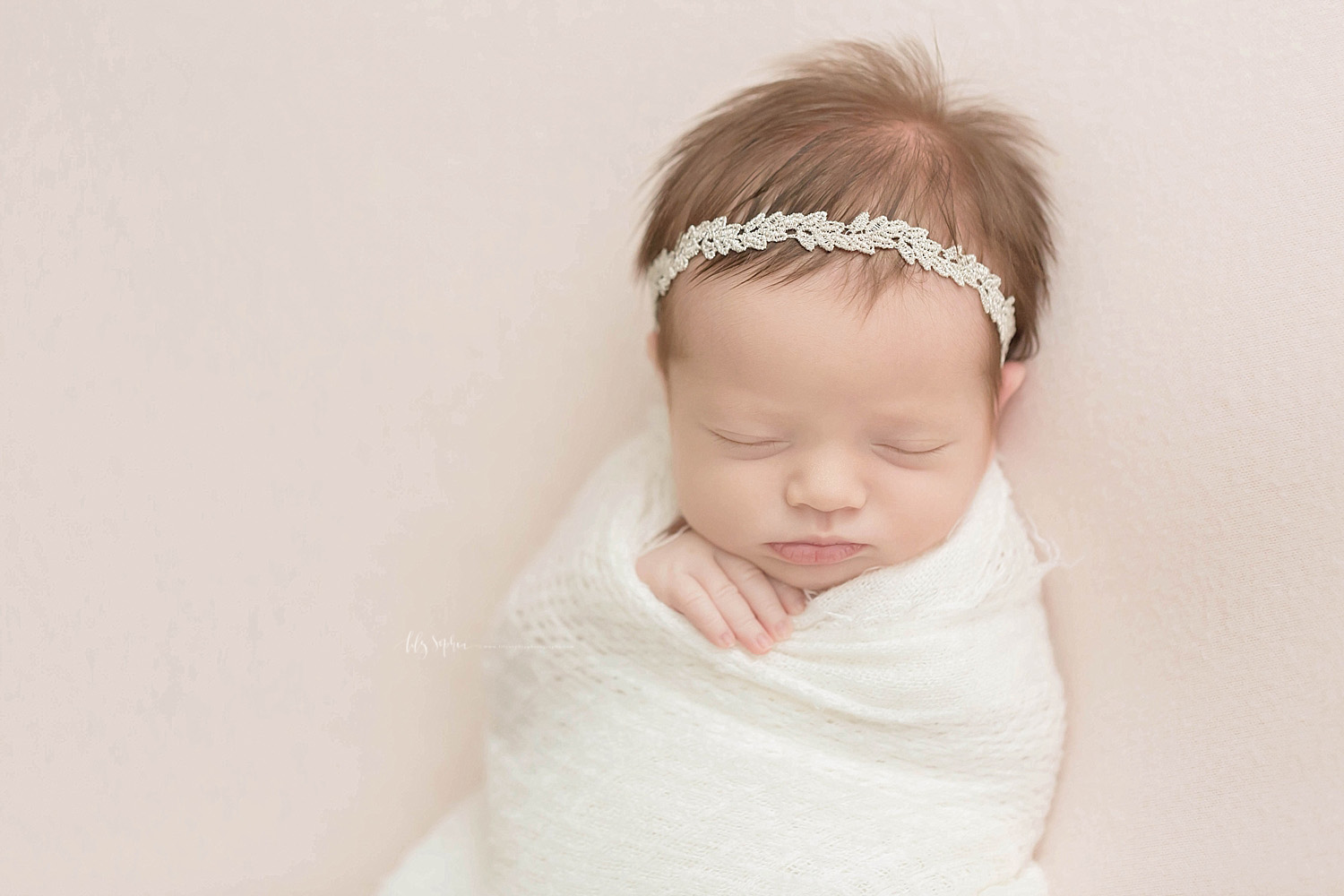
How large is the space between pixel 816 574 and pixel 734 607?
113 mm

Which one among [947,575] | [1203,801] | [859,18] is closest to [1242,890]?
[1203,801]

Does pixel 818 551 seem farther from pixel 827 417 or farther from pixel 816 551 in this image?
pixel 827 417

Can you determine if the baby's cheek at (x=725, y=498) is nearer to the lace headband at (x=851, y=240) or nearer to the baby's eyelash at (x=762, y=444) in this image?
the baby's eyelash at (x=762, y=444)

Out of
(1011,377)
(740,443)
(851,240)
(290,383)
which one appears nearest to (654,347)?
(740,443)

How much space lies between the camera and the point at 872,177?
4.09ft

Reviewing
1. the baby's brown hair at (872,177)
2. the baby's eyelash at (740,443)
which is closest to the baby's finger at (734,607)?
the baby's eyelash at (740,443)

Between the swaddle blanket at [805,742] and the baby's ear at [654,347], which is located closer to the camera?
the swaddle blanket at [805,742]

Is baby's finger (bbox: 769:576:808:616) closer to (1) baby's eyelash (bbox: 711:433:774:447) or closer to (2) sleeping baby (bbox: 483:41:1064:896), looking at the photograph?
(2) sleeping baby (bbox: 483:41:1064:896)

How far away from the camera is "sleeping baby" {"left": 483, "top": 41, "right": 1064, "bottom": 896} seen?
1.23m

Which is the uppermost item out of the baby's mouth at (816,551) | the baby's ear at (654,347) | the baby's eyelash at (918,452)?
the baby's ear at (654,347)

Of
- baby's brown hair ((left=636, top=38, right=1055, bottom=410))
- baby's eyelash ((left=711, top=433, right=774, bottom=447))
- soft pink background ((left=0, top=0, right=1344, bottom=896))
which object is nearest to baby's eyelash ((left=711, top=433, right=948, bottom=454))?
baby's eyelash ((left=711, top=433, right=774, bottom=447))

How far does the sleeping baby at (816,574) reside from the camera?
48.6 inches

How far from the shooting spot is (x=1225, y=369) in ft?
4.16

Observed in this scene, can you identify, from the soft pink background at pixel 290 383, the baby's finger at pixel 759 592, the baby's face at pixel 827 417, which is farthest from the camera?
the soft pink background at pixel 290 383
